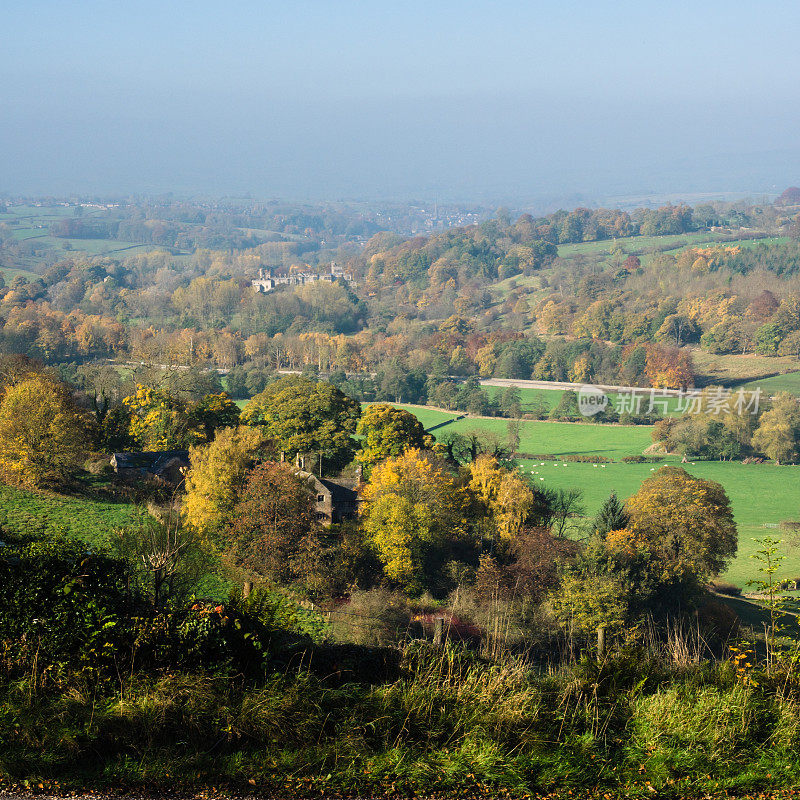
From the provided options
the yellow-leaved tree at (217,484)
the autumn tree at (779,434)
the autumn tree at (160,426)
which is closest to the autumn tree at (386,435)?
the autumn tree at (160,426)

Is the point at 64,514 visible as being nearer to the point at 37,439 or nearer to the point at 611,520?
the point at 37,439

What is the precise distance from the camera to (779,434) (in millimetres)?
48906

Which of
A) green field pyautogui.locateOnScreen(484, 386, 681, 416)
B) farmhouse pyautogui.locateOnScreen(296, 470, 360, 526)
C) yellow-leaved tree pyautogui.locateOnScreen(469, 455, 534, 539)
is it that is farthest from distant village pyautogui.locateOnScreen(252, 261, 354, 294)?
farmhouse pyautogui.locateOnScreen(296, 470, 360, 526)

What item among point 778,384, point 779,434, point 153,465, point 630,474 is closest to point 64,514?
point 153,465

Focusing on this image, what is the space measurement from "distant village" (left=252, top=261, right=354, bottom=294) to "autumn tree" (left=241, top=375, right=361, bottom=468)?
312ft

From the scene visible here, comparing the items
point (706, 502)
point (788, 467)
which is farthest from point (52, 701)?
point (788, 467)

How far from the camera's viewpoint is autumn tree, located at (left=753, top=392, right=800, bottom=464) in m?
48.5

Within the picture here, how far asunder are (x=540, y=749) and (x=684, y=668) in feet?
6.35

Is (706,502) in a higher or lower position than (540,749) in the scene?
lower

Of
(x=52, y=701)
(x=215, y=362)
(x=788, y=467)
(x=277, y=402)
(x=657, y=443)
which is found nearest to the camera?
(x=52, y=701)

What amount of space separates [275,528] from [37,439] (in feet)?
24.7

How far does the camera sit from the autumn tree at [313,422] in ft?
99.3

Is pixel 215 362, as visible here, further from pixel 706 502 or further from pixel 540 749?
pixel 540 749

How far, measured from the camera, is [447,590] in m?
21.2
